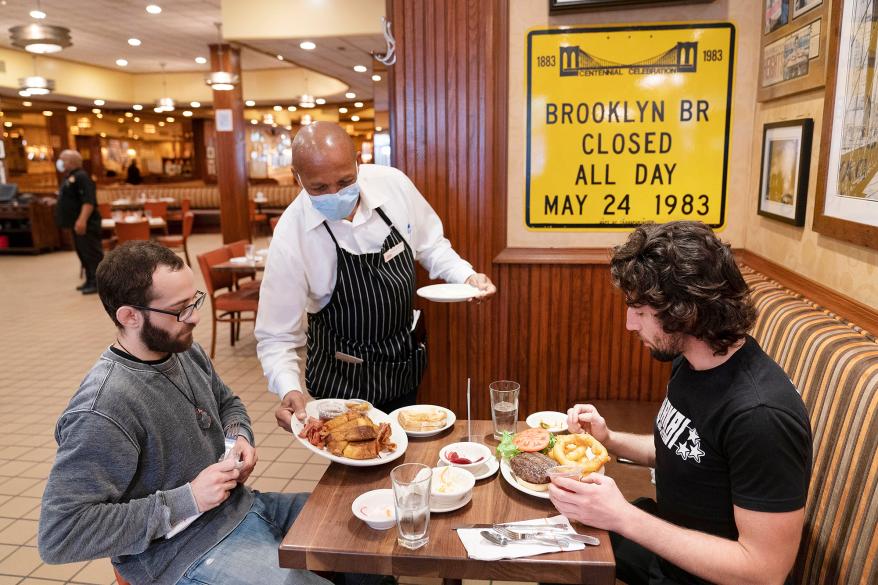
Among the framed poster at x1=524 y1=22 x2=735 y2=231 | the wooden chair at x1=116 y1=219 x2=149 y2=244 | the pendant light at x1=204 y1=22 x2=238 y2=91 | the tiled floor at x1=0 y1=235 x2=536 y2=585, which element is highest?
the pendant light at x1=204 y1=22 x2=238 y2=91

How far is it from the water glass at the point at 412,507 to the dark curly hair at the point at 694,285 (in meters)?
0.65

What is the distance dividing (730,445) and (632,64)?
213 centimetres

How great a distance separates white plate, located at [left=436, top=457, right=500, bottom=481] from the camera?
66.7 inches

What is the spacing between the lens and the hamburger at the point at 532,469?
159cm

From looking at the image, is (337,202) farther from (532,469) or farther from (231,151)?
(231,151)

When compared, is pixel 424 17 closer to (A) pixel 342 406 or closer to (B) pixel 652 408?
(A) pixel 342 406

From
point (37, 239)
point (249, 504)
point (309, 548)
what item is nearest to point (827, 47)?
point (309, 548)

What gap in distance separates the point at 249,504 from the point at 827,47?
235 cm

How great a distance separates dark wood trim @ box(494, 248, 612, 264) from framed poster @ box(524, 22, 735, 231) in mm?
111

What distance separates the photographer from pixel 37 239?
12336 millimetres

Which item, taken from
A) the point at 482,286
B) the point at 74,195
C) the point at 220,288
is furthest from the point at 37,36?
the point at 482,286

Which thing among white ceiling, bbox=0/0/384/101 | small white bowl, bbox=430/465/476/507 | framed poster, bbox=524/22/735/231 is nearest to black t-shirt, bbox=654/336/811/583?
small white bowl, bbox=430/465/476/507

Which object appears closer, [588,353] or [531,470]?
[531,470]

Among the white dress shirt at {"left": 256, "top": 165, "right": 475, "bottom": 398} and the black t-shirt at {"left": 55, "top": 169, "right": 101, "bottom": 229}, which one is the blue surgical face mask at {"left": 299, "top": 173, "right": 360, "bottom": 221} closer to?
A: the white dress shirt at {"left": 256, "top": 165, "right": 475, "bottom": 398}
